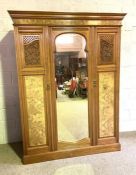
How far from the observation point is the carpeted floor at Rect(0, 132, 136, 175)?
7.88 ft

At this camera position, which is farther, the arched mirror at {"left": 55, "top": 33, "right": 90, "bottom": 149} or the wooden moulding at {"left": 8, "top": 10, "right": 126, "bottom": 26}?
the arched mirror at {"left": 55, "top": 33, "right": 90, "bottom": 149}

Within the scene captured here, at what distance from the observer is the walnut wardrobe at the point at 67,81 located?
7.83 feet

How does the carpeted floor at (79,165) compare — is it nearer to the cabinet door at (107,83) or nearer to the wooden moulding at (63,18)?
the cabinet door at (107,83)

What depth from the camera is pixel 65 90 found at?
2564 millimetres

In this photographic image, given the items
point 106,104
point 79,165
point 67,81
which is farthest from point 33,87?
point 79,165

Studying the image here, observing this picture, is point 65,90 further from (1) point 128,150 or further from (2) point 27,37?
(1) point 128,150

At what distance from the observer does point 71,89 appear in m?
2.58

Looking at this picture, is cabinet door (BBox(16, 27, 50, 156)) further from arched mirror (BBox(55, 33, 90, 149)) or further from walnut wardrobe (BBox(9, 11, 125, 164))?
arched mirror (BBox(55, 33, 90, 149))

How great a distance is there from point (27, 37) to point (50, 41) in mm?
257

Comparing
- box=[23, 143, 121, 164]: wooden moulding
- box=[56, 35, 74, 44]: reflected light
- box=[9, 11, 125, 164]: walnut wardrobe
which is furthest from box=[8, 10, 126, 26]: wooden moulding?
box=[23, 143, 121, 164]: wooden moulding

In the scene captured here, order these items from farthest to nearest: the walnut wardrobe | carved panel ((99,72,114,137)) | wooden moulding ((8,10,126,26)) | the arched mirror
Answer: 1. carved panel ((99,72,114,137))
2. the arched mirror
3. the walnut wardrobe
4. wooden moulding ((8,10,126,26))

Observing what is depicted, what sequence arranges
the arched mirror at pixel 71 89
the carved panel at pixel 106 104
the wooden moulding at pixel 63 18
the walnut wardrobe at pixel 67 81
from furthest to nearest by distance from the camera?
1. the carved panel at pixel 106 104
2. the arched mirror at pixel 71 89
3. the walnut wardrobe at pixel 67 81
4. the wooden moulding at pixel 63 18

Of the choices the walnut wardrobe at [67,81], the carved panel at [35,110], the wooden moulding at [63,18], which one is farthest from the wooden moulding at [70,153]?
the wooden moulding at [63,18]

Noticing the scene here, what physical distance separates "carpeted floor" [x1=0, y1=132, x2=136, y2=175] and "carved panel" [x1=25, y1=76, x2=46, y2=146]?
0.30 metres
